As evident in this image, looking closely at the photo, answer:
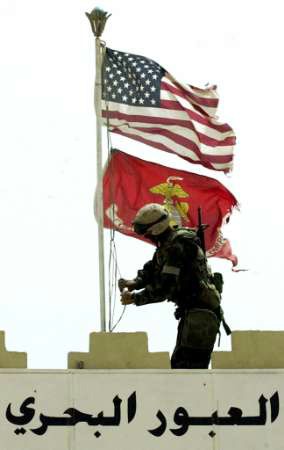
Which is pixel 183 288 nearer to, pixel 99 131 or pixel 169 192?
pixel 99 131

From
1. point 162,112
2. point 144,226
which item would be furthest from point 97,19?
point 144,226

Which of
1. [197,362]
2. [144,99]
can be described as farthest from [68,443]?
[144,99]

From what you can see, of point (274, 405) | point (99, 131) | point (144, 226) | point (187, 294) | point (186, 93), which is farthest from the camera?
point (186, 93)

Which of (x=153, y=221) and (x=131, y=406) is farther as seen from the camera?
(x=153, y=221)

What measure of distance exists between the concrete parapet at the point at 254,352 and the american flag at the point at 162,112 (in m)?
4.66

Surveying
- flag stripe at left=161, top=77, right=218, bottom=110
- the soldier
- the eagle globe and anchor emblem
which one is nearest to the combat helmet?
the soldier

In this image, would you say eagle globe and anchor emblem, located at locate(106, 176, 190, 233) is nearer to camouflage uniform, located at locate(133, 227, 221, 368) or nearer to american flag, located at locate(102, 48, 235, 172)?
american flag, located at locate(102, 48, 235, 172)

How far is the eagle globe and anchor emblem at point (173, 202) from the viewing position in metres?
25.7

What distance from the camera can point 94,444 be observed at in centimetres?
2092

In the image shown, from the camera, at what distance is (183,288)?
21.8 m

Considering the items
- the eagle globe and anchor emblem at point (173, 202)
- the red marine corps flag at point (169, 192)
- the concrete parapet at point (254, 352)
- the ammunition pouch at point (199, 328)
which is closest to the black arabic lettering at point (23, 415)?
the ammunition pouch at point (199, 328)

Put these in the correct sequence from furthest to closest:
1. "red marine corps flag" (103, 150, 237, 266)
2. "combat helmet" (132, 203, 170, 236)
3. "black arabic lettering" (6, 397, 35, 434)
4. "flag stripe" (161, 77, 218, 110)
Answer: "flag stripe" (161, 77, 218, 110) < "red marine corps flag" (103, 150, 237, 266) < "combat helmet" (132, 203, 170, 236) < "black arabic lettering" (6, 397, 35, 434)

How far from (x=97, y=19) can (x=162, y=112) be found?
1481 millimetres

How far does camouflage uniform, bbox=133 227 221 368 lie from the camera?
21.5 metres
